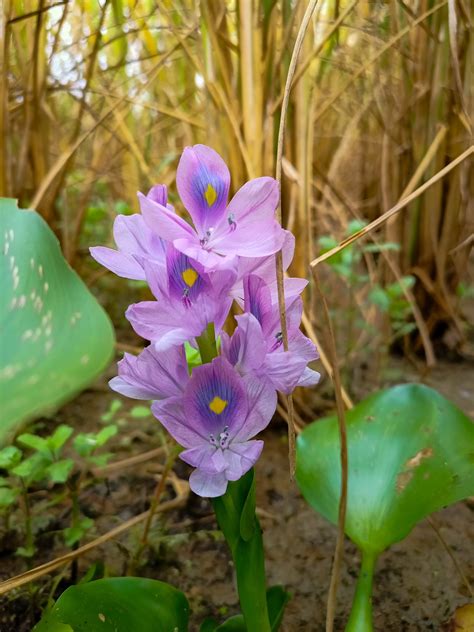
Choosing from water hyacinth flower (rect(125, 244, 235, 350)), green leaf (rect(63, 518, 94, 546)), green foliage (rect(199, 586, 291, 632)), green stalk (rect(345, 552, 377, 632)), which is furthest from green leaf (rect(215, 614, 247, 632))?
water hyacinth flower (rect(125, 244, 235, 350))

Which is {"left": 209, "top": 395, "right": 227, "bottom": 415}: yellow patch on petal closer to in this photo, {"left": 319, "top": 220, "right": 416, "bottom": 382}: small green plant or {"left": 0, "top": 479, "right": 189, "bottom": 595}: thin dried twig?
{"left": 0, "top": 479, "right": 189, "bottom": 595}: thin dried twig

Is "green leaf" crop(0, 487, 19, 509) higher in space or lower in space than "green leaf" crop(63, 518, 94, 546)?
higher

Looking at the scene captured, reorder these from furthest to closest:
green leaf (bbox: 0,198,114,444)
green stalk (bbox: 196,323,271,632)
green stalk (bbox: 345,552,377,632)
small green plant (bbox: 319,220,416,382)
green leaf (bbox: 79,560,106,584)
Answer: small green plant (bbox: 319,220,416,382) → green leaf (bbox: 79,560,106,584) → green stalk (bbox: 345,552,377,632) → green stalk (bbox: 196,323,271,632) → green leaf (bbox: 0,198,114,444)

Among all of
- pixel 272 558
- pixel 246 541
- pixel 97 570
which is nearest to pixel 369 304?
pixel 272 558

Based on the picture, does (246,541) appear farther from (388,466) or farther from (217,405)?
(388,466)

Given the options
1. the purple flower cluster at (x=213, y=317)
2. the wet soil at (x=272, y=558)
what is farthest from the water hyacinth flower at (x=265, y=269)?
the wet soil at (x=272, y=558)

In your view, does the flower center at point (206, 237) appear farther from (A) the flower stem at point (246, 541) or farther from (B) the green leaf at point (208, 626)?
Answer: (B) the green leaf at point (208, 626)

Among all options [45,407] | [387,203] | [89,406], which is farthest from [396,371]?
[45,407]
